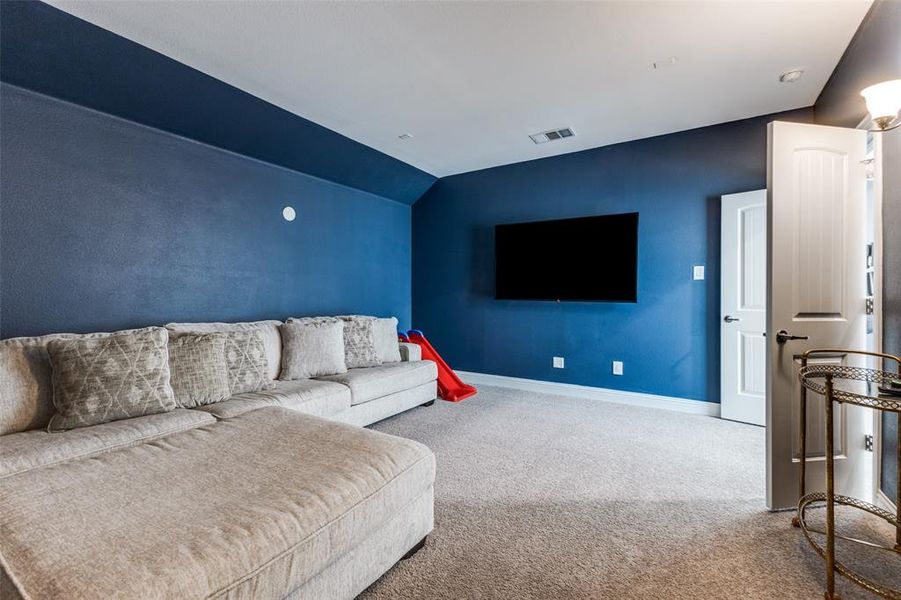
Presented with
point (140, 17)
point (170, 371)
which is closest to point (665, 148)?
point (140, 17)

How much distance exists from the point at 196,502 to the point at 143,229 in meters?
2.47

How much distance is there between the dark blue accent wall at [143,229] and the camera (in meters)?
2.31

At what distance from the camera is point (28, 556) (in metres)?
0.94

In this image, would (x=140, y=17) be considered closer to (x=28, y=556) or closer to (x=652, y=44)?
(x=28, y=556)

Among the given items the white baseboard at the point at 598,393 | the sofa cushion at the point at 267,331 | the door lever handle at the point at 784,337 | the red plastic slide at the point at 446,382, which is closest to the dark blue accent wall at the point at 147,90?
the sofa cushion at the point at 267,331

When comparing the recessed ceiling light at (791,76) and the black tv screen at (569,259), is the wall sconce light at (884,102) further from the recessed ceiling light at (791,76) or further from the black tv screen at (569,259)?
the black tv screen at (569,259)

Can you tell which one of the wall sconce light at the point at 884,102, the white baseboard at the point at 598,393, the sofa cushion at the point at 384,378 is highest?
the wall sconce light at the point at 884,102

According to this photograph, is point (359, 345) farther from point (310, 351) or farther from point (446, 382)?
point (446, 382)

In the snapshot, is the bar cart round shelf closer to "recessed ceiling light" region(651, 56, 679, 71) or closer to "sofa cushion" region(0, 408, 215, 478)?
"recessed ceiling light" region(651, 56, 679, 71)

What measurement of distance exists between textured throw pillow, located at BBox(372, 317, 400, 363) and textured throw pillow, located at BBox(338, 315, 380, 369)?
0.05 meters

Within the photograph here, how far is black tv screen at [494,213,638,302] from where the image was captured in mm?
3861

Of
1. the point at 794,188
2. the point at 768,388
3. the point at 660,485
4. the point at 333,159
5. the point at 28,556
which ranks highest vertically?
the point at 333,159

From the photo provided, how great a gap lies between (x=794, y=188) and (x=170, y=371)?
3.62m

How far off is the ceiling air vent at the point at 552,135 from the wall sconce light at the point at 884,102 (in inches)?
85.8
